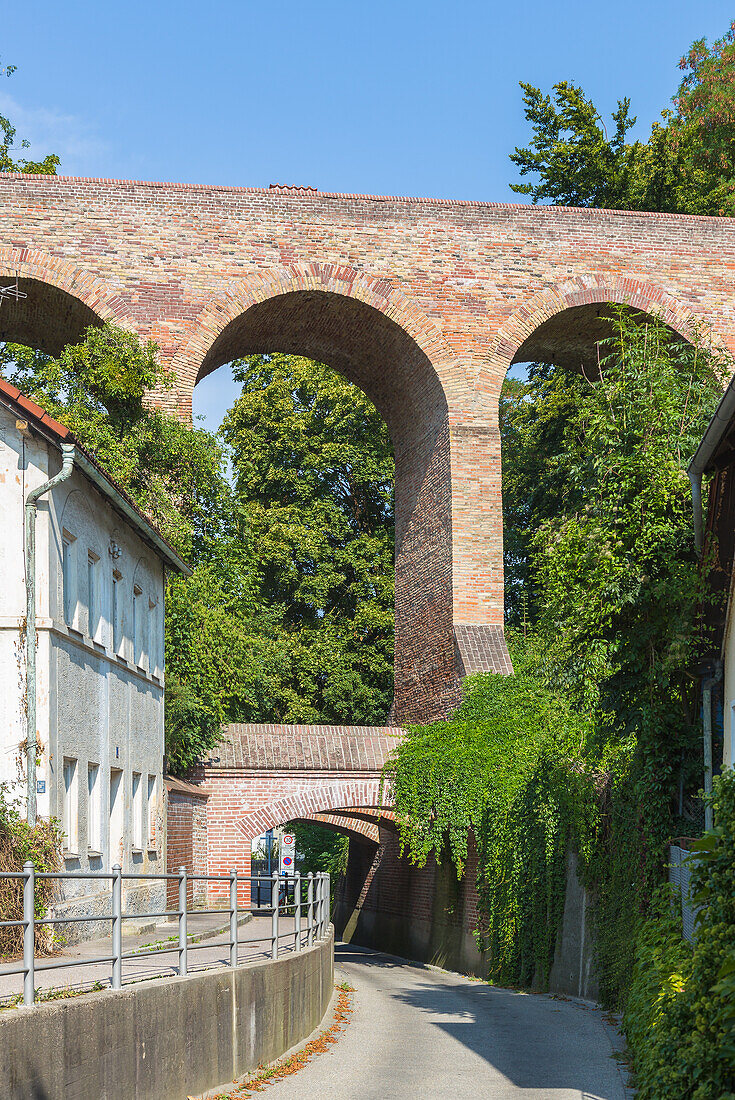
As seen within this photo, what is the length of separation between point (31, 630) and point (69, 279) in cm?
1343

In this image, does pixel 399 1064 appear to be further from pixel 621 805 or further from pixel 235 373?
pixel 235 373

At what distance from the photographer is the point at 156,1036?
854cm

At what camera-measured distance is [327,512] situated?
38.8m

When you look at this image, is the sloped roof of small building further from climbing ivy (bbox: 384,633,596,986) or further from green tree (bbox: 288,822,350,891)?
green tree (bbox: 288,822,350,891)

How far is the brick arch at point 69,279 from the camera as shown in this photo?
24906 mm

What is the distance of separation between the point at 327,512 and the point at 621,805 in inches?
928

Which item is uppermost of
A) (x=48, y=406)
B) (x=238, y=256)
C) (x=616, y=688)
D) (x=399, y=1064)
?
(x=238, y=256)

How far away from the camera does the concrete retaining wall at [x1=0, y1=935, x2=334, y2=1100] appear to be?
22.0 feet

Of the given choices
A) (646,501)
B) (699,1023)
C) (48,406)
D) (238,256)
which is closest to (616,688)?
(646,501)

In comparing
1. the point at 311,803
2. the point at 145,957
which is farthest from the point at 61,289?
the point at 145,957

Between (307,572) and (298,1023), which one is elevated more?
(307,572)

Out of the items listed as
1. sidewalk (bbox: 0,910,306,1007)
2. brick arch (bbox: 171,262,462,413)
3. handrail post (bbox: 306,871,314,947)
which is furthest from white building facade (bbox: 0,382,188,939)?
brick arch (bbox: 171,262,462,413)

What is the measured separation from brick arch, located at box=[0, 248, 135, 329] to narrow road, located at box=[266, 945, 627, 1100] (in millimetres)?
13227

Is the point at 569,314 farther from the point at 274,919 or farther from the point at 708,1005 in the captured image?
the point at 708,1005
